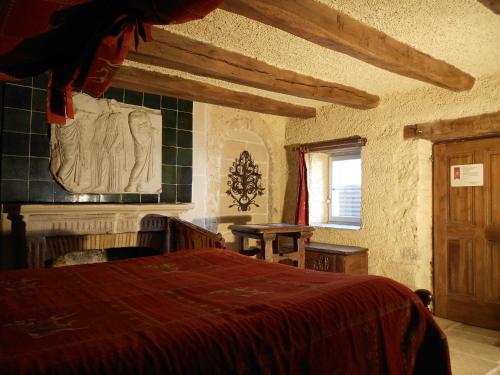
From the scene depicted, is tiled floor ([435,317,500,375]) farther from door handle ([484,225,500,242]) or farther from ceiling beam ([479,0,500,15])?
ceiling beam ([479,0,500,15])

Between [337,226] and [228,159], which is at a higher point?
[228,159]

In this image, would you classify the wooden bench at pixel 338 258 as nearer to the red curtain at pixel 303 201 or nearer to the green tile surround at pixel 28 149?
the red curtain at pixel 303 201

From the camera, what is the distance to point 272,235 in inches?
141

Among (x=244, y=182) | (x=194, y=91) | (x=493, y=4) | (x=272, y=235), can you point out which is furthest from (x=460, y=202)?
(x=194, y=91)

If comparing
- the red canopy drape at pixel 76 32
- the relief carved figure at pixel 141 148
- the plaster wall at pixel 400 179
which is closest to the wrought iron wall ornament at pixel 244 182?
the relief carved figure at pixel 141 148

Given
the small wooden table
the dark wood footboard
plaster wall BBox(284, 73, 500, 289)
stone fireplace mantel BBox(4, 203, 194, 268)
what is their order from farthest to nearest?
plaster wall BBox(284, 73, 500, 289) → the small wooden table → the dark wood footboard → stone fireplace mantel BBox(4, 203, 194, 268)

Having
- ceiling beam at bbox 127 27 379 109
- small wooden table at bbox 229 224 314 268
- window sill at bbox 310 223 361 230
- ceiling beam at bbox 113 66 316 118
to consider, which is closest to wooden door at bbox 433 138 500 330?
window sill at bbox 310 223 361 230

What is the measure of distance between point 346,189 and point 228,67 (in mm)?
2629

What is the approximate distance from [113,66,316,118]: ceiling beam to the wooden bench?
5.84 ft

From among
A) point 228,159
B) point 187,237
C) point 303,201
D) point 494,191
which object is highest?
point 228,159

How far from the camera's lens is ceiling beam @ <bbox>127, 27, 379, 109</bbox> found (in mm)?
2705

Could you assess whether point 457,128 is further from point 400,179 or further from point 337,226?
point 337,226

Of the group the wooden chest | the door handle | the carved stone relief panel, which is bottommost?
the wooden chest

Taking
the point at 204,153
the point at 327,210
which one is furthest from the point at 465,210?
the point at 204,153
